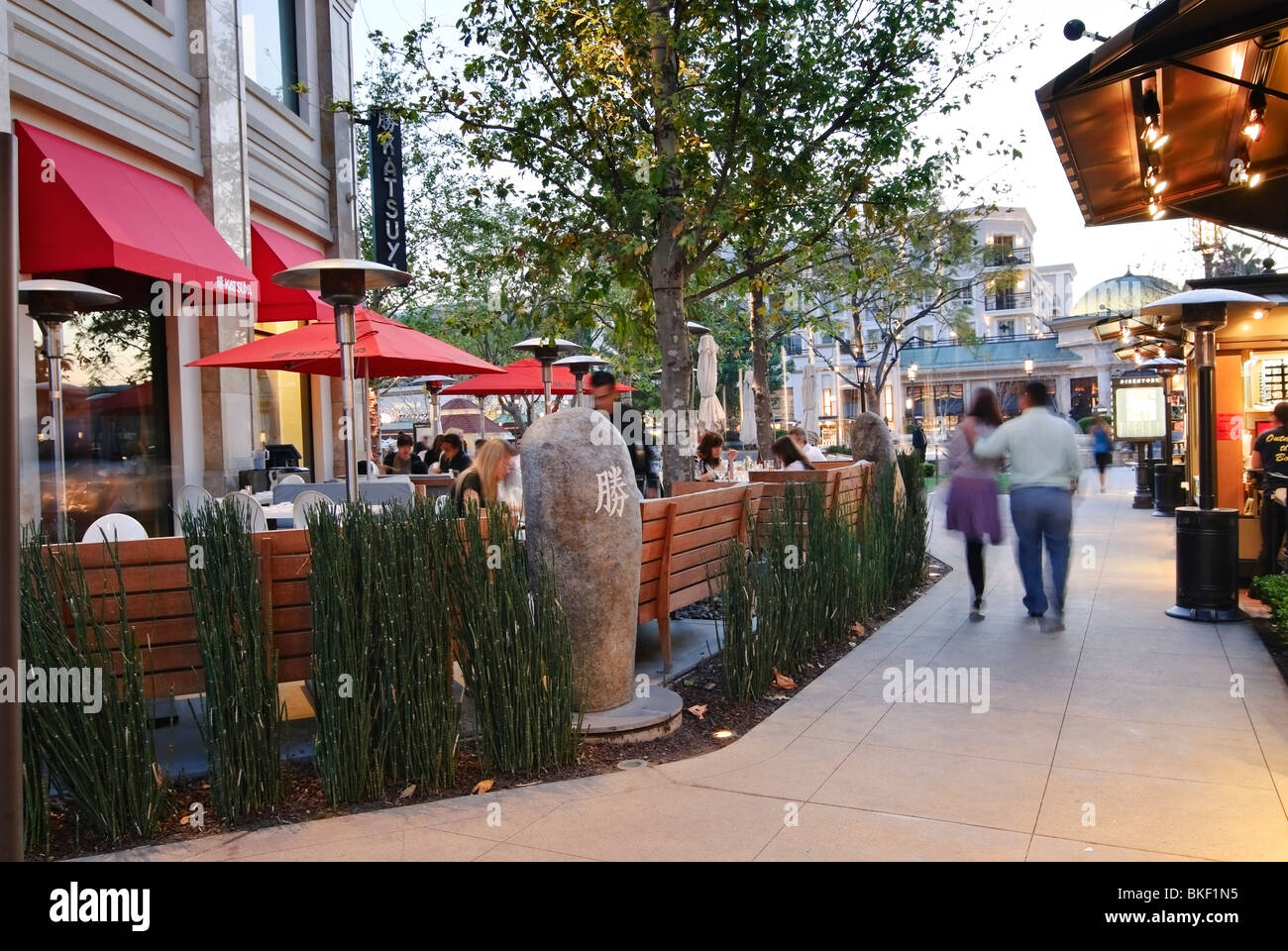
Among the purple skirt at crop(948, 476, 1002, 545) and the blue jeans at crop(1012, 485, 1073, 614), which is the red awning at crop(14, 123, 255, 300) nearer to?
the purple skirt at crop(948, 476, 1002, 545)

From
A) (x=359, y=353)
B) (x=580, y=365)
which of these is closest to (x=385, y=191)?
(x=580, y=365)

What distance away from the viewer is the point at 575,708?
486 cm

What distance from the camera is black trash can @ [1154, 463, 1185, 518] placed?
15820 mm

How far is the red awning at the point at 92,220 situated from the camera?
25.9 feet

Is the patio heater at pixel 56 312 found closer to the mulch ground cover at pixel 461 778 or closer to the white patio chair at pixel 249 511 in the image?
the white patio chair at pixel 249 511

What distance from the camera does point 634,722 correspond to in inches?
190

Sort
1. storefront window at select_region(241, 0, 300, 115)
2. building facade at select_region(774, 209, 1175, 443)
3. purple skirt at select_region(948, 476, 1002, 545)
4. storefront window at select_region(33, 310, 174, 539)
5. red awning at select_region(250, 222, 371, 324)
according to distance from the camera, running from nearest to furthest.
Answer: purple skirt at select_region(948, 476, 1002, 545), storefront window at select_region(33, 310, 174, 539), red awning at select_region(250, 222, 371, 324), storefront window at select_region(241, 0, 300, 115), building facade at select_region(774, 209, 1175, 443)

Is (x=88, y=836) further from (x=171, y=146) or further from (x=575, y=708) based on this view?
(x=171, y=146)

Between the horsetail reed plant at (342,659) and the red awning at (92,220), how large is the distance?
518 centimetres

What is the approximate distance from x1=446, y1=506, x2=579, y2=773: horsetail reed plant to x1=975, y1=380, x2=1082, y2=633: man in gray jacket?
13.9 ft

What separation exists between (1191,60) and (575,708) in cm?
521

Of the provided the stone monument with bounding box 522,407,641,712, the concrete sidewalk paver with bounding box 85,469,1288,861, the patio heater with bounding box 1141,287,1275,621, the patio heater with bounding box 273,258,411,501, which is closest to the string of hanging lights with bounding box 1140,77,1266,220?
the patio heater with bounding box 1141,287,1275,621

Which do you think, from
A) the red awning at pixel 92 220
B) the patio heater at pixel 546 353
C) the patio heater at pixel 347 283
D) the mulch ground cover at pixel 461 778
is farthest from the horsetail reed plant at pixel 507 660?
the patio heater at pixel 546 353

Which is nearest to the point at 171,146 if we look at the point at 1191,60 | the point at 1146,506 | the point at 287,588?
the point at 287,588
